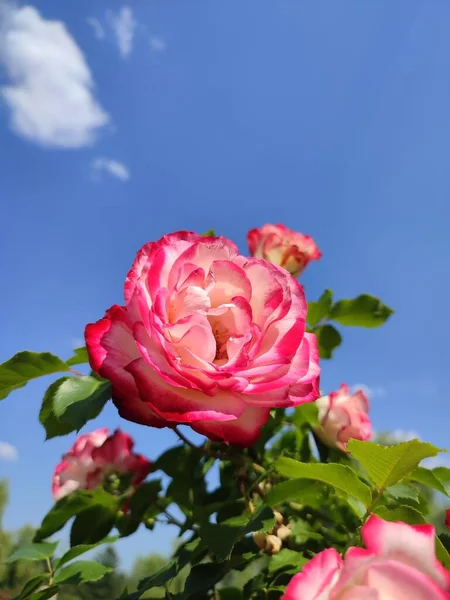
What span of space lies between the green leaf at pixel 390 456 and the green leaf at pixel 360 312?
53 cm

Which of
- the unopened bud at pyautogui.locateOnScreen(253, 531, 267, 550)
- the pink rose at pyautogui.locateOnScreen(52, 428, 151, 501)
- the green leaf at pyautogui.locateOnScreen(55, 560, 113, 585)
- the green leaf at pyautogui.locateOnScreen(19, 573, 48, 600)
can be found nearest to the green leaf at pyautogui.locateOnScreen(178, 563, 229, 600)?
the unopened bud at pyautogui.locateOnScreen(253, 531, 267, 550)

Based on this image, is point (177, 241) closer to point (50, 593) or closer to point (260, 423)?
point (260, 423)

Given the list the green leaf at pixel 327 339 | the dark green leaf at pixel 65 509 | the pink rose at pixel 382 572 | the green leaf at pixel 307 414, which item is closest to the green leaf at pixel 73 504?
the dark green leaf at pixel 65 509

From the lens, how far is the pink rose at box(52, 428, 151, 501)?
1.20m

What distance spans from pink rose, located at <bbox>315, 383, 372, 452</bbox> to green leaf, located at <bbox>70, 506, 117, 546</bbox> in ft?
1.38

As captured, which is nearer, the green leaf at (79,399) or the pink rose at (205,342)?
the pink rose at (205,342)

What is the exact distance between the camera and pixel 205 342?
579 millimetres

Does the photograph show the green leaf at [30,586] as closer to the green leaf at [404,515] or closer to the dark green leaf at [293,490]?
the dark green leaf at [293,490]

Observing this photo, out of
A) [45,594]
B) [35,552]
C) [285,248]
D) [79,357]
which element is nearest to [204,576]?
[45,594]

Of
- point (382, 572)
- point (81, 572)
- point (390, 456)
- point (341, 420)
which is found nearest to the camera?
point (382, 572)

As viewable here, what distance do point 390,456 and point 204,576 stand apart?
372mm

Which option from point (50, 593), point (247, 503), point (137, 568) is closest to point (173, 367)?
point (247, 503)

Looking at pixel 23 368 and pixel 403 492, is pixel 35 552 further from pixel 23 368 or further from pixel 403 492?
pixel 403 492

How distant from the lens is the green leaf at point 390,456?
526 millimetres
